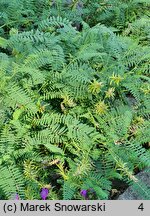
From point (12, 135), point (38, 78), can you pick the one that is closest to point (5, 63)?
point (38, 78)

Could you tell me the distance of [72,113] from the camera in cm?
419

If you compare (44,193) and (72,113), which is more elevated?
(72,113)

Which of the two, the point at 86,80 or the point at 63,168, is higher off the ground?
the point at 86,80

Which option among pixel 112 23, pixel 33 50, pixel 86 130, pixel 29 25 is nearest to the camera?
pixel 86 130

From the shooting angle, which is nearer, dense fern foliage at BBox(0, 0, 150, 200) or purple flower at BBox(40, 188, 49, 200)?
purple flower at BBox(40, 188, 49, 200)

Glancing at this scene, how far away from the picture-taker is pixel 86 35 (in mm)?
4863

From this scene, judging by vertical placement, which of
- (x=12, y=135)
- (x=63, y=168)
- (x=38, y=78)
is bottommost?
(x=63, y=168)

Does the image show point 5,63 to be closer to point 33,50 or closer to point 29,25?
point 33,50

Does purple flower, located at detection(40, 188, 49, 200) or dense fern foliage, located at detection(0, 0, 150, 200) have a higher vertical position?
dense fern foliage, located at detection(0, 0, 150, 200)

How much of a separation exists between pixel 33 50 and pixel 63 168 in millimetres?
1518

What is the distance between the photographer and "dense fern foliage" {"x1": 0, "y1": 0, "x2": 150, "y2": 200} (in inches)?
146

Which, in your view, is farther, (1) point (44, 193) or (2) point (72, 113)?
(2) point (72, 113)

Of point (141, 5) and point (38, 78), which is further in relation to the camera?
point (141, 5)

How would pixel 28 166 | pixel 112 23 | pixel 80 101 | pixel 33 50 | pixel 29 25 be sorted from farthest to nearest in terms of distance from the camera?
pixel 112 23, pixel 29 25, pixel 33 50, pixel 80 101, pixel 28 166
